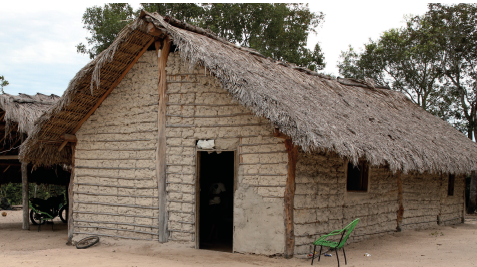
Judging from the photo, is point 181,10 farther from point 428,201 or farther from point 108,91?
point 428,201

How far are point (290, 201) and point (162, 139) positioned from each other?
2.46 meters

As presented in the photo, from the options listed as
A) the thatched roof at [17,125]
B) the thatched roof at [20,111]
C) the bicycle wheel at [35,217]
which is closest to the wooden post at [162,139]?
the thatched roof at [17,125]

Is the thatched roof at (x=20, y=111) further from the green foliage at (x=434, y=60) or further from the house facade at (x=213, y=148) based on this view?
the green foliage at (x=434, y=60)

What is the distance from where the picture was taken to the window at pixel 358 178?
8.60m

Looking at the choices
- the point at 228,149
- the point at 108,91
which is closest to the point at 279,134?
the point at 228,149

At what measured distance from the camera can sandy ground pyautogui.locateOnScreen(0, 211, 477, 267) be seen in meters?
6.23

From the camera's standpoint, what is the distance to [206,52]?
683 centimetres

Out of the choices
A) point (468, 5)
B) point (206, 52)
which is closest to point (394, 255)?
point (206, 52)

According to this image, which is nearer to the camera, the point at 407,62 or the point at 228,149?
the point at 228,149

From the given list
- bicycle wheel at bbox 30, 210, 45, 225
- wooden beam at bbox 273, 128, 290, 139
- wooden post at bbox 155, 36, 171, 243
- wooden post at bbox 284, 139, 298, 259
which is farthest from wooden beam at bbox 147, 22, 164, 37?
bicycle wheel at bbox 30, 210, 45, 225

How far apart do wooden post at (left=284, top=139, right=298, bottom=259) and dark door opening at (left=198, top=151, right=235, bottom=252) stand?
4.68 feet

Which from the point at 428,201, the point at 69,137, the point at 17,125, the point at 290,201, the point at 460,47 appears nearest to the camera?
the point at 290,201

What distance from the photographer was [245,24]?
20609mm

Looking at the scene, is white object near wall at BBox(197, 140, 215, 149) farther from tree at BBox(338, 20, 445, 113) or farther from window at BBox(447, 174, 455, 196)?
tree at BBox(338, 20, 445, 113)
